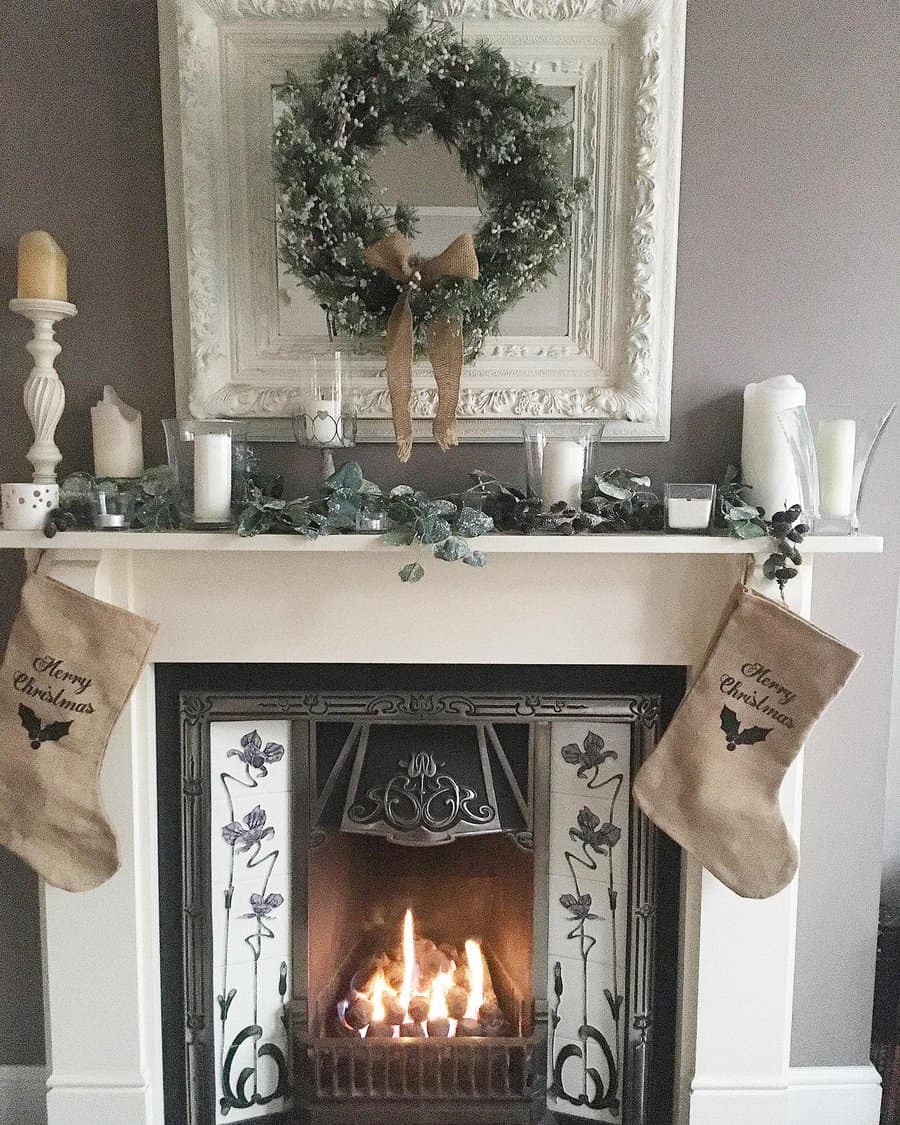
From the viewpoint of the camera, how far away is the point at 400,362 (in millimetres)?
1310

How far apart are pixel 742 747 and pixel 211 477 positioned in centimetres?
100

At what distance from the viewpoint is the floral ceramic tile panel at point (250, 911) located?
1.55 metres

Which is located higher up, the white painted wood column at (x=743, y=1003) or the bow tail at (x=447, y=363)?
the bow tail at (x=447, y=363)

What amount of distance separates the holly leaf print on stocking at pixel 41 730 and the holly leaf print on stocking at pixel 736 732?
3.66 ft

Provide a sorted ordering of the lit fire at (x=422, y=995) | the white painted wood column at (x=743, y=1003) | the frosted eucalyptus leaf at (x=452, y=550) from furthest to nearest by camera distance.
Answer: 1. the lit fire at (x=422, y=995)
2. the white painted wood column at (x=743, y=1003)
3. the frosted eucalyptus leaf at (x=452, y=550)

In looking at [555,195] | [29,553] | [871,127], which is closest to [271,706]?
[29,553]

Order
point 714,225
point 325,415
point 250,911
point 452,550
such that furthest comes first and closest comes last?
point 250,911
point 714,225
point 325,415
point 452,550

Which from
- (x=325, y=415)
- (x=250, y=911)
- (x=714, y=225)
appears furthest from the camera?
(x=250, y=911)

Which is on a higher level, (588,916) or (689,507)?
(689,507)

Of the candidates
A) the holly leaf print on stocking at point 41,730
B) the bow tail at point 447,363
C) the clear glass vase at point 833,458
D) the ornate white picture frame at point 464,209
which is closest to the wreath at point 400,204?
the bow tail at point 447,363

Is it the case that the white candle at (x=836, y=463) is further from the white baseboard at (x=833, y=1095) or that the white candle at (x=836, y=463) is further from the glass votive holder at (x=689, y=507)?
the white baseboard at (x=833, y=1095)

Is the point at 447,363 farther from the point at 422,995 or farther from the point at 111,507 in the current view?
the point at 422,995

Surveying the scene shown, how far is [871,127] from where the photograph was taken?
1450 mm

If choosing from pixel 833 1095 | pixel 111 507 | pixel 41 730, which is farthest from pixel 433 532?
pixel 833 1095
